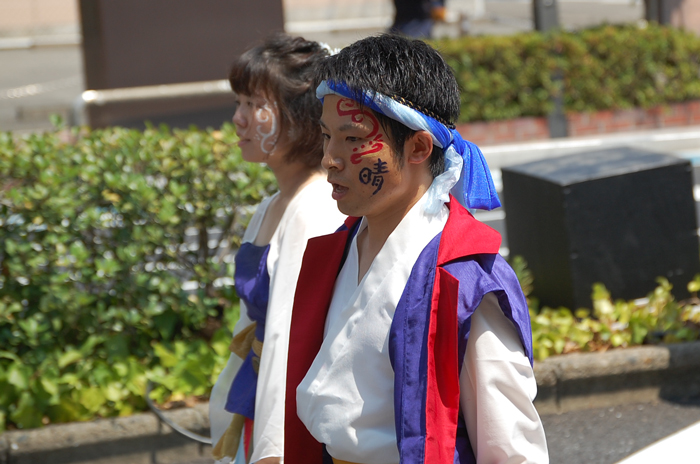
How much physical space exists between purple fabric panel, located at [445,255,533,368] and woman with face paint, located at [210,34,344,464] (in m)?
0.77

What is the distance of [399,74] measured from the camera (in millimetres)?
1624

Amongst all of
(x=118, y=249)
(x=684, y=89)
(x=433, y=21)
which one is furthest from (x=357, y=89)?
(x=684, y=89)

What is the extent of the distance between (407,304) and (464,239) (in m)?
0.18

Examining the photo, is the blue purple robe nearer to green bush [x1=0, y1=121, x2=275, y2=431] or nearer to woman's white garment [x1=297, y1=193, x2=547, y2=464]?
woman's white garment [x1=297, y1=193, x2=547, y2=464]

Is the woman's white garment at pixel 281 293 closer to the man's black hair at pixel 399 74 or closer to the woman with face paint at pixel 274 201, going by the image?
the woman with face paint at pixel 274 201

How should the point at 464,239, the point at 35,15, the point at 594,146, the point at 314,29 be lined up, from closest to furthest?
the point at 464,239, the point at 594,146, the point at 35,15, the point at 314,29

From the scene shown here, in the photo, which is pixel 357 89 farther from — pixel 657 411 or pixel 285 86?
pixel 657 411

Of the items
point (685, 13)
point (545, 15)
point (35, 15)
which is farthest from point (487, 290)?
point (35, 15)

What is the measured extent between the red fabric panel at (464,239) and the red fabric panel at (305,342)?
1.20ft

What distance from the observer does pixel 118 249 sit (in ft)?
13.6

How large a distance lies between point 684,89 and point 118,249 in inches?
389

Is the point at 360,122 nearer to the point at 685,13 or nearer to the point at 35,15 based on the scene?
the point at 685,13

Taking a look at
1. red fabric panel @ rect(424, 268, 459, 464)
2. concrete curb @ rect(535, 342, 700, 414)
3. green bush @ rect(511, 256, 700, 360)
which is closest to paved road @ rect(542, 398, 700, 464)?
concrete curb @ rect(535, 342, 700, 414)

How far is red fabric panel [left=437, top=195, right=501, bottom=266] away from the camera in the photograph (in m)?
1.56
